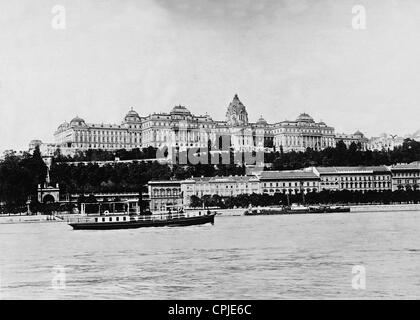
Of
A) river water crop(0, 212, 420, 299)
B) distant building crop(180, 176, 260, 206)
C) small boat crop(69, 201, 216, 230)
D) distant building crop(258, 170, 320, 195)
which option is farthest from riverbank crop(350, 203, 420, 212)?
river water crop(0, 212, 420, 299)

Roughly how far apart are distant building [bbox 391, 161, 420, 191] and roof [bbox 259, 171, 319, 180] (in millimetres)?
2532

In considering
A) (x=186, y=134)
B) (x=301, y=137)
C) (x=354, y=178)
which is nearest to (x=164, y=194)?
(x=186, y=134)

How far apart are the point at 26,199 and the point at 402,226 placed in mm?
9571

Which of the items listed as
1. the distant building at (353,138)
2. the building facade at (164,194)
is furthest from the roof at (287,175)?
the building facade at (164,194)

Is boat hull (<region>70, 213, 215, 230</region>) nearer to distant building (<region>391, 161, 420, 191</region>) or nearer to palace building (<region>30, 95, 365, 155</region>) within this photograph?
palace building (<region>30, 95, 365, 155</region>)

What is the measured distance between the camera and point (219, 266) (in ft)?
20.0

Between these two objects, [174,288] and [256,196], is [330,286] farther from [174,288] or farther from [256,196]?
[256,196]

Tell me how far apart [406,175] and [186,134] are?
389 inches

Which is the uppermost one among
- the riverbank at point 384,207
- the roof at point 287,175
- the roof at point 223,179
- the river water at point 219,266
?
the roof at point 287,175

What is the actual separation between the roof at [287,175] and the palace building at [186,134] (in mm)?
817

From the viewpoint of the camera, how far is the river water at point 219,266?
186 inches

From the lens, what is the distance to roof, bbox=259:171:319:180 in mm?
20828

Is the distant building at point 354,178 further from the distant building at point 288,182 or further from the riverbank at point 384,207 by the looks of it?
the riverbank at point 384,207
